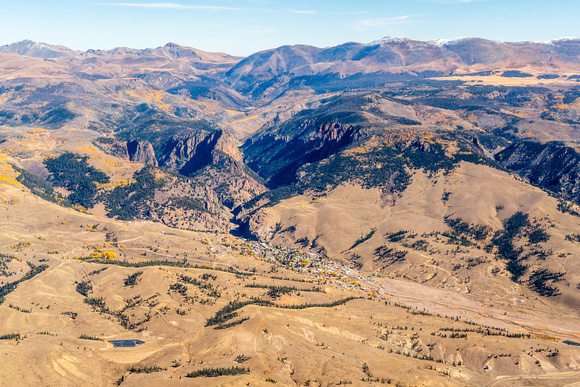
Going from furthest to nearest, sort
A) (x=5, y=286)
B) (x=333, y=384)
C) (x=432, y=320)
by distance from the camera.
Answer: (x=5, y=286)
(x=432, y=320)
(x=333, y=384)

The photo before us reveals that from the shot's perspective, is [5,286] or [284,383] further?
[5,286]

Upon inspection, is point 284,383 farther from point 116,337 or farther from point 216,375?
point 116,337

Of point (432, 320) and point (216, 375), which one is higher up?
point (216, 375)

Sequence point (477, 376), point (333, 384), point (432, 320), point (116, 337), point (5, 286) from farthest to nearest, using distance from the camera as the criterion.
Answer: point (5, 286) → point (432, 320) → point (116, 337) → point (477, 376) → point (333, 384)

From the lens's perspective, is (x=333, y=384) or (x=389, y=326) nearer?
(x=333, y=384)

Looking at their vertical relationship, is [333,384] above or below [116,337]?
above

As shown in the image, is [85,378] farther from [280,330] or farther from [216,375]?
[280,330]

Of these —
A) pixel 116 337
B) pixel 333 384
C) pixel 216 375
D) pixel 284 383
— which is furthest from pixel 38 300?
pixel 333 384

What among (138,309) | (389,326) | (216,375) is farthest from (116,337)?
(389,326)

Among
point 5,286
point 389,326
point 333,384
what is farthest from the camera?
point 5,286
